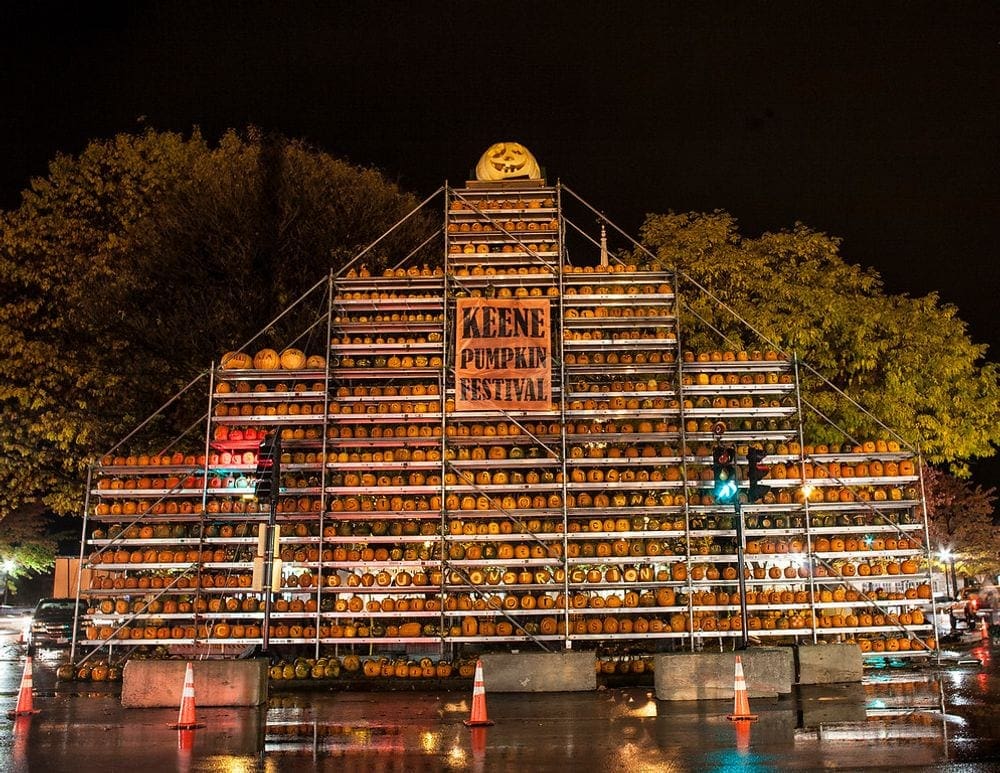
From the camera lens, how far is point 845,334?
27.5 meters

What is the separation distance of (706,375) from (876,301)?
9648 mm

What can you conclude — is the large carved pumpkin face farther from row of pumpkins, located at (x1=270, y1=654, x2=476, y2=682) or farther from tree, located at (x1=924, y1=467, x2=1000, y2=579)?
tree, located at (x1=924, y1=467, x2=1000, y2=579)

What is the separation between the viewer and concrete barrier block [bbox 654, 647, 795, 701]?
15758 mm

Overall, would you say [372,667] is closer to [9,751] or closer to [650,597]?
[650,597]

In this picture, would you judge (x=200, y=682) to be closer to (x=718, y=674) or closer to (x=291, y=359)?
(x=291, y=359)

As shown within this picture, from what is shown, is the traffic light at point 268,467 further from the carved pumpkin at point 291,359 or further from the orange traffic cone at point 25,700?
the carved pumpkin at point 291,359

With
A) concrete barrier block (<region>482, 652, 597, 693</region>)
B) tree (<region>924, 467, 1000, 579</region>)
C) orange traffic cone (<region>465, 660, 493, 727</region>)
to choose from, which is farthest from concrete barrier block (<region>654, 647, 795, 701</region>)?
tree (<region>924, 467, 1000, 579</region>)

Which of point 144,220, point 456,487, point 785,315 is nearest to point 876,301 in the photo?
point 785,315

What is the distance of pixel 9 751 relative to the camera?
39.1 feet

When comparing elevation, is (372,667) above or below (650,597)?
below

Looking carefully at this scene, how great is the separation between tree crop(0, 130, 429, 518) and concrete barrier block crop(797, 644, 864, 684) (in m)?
14.6

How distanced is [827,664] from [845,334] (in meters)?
12.4

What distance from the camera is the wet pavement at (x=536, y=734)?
10805mm

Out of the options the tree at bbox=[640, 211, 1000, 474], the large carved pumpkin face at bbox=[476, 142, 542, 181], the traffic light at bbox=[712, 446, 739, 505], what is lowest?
the traffic light at bbox=[712, 446, 739, 505]
